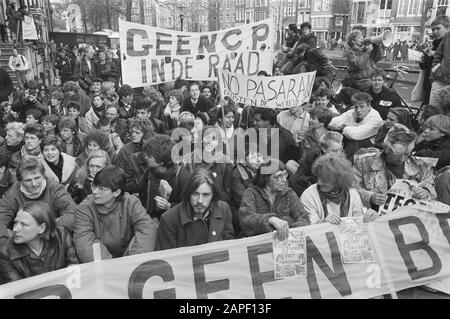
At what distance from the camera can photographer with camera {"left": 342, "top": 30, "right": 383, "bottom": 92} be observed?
8.14 metres

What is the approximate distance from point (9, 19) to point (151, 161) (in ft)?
60.8

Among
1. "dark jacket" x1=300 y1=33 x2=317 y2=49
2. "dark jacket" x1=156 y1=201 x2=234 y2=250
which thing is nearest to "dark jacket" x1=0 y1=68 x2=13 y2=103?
"dark jacket" x1=300 y1=33 x2=317 y2=49

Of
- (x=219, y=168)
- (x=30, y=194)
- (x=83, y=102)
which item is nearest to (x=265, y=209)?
(x=219, y=168)

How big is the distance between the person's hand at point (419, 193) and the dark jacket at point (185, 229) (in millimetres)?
1745

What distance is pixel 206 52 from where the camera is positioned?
712 centimetres

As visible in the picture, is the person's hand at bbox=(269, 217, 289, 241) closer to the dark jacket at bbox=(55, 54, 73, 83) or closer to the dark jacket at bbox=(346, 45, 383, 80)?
the dark jacket at bbox=(346, 45, 383, 80)

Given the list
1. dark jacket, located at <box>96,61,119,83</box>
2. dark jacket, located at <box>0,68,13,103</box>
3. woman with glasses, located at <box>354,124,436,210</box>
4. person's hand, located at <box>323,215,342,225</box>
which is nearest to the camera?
person's hand, located at <box>323,215,342,225</box>

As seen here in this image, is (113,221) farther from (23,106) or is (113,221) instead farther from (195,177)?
(23,106)

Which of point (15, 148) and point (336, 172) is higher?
point (336, 172)

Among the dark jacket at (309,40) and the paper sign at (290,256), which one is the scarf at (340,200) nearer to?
the paper sign at (290,256)

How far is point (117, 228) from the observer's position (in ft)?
11.4

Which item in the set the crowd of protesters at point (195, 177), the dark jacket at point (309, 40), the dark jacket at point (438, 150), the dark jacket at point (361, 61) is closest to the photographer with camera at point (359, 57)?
the dark jacket at point (361, 61)

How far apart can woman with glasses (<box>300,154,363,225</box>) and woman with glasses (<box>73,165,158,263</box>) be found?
1369 mm

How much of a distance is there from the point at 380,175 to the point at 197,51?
409 cm
